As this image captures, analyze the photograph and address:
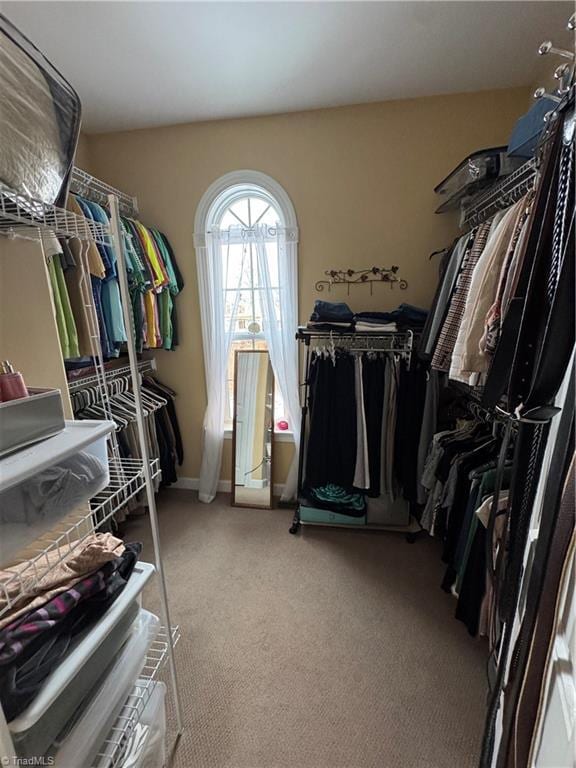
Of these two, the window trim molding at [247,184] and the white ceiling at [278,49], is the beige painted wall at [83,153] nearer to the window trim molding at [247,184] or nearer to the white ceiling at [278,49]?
the white ceiling at [278,49]

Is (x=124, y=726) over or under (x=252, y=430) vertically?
under

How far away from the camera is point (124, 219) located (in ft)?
7.17

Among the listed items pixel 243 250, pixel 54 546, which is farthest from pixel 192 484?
pixel 54 546

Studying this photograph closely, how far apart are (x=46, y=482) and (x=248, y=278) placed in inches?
80.8

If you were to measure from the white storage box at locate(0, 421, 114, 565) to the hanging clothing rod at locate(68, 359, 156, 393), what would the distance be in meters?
0.84

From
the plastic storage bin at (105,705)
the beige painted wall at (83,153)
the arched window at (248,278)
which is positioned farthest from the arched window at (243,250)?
the plastic storage bin at (105,705)

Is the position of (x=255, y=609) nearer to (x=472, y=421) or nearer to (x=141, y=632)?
(x=141, y=632)

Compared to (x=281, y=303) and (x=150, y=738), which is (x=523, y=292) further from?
(x=281, y=303)

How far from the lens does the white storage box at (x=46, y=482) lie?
66 cm

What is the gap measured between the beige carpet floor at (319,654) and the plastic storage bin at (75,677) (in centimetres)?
61

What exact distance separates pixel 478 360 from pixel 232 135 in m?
2.23

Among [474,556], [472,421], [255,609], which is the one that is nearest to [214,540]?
[255,609]

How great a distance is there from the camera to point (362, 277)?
7.82 ft

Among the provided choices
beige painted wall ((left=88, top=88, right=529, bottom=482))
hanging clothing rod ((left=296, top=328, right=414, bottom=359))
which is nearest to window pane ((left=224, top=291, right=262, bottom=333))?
beige painted wall ((left=88, top=88, right=529, bottom=482))
